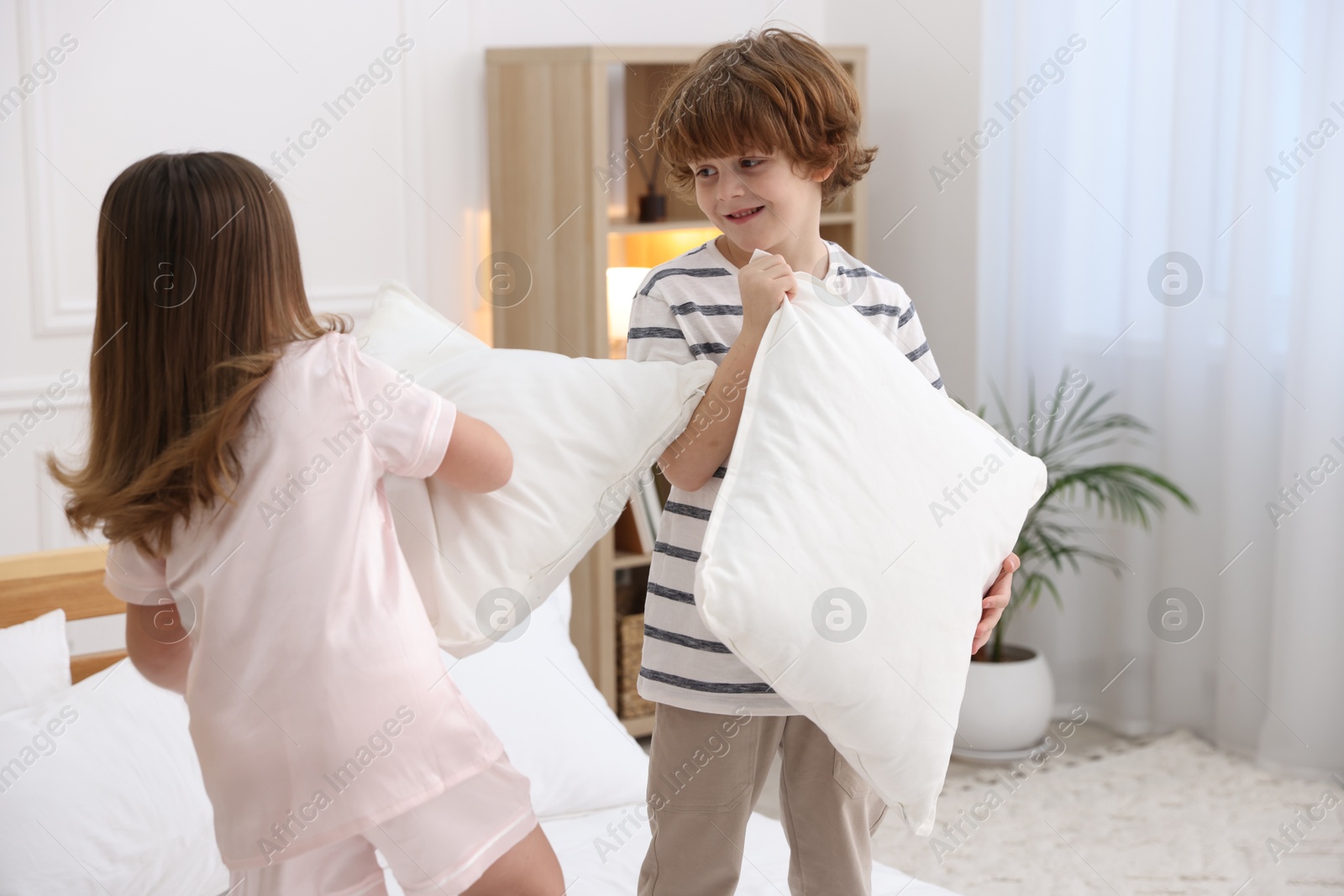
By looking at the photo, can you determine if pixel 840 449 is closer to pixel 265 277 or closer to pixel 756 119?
pixel 756 119

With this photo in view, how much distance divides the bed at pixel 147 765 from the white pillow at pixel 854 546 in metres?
0.56

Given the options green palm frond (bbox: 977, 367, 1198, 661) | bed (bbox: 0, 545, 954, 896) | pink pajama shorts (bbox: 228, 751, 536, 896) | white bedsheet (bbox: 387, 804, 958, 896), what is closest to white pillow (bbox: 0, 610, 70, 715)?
bed (bbox: 0, 545, 954, 896)

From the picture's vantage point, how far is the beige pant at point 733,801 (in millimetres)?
1228

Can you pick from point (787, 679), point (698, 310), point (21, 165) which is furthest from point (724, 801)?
point (21, 165)

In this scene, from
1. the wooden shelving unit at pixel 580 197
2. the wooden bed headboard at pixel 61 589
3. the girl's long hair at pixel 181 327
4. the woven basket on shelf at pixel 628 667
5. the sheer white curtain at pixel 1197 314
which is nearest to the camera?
the girl's long hair at pixel 181 327

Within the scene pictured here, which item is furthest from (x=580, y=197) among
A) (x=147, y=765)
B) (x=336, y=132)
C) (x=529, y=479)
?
(x=529, y=479)

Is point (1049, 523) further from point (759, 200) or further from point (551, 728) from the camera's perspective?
point (759, 200)

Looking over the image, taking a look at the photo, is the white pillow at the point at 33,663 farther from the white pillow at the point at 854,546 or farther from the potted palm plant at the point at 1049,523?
the potted palm plant at the point at 1049,523

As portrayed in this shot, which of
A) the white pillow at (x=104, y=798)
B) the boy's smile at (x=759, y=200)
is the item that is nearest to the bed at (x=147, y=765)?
the white pillow at (x=104, y=798)

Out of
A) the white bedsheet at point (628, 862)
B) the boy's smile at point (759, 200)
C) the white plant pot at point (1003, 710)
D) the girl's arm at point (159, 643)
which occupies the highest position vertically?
the boy's smile at point (759, 200)

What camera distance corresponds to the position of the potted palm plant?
9.34 feet

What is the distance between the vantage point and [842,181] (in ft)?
4.45

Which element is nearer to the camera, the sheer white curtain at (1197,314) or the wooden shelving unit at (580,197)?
the sheer white curtain at (1197,314)

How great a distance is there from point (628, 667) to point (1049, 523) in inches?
43.3
